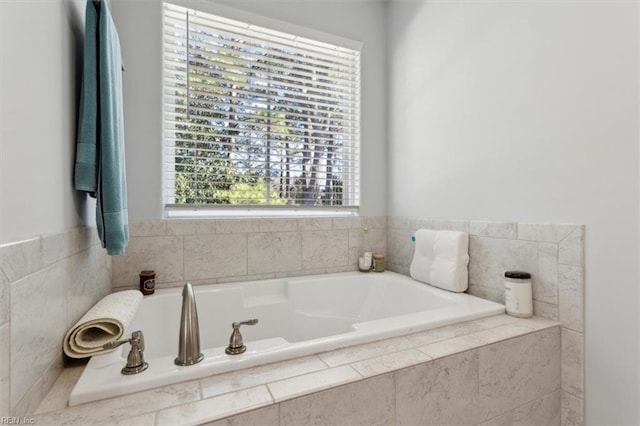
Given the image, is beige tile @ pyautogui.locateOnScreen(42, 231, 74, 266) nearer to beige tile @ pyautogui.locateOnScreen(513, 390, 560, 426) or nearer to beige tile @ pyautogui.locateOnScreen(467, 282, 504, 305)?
beige tile @ pyautogui.locateOnScreen(513, 390, 560, 426)

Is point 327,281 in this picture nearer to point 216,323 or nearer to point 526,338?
point 216,323

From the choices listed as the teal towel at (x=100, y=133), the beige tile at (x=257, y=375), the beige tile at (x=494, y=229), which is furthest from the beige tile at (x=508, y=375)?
the teal towel at (x=100, y=133)

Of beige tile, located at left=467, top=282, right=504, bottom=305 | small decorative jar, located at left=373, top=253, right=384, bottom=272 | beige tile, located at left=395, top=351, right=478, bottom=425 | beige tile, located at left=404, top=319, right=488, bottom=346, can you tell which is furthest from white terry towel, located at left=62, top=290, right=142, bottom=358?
beige tile, located at left=467, top=282, right=504, bottom=305

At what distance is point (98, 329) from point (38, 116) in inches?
29.2

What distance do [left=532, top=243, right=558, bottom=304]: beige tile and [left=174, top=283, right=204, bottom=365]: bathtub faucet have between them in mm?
1461

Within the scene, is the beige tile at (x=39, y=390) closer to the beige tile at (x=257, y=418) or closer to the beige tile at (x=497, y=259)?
the beige tile at (x=257, y=418)

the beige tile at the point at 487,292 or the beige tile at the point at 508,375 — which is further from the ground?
the beige tile at the point at 487,292

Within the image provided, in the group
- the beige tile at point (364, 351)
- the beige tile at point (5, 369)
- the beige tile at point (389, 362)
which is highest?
the beige tile at point (5, 369)

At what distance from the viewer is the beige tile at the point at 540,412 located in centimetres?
118

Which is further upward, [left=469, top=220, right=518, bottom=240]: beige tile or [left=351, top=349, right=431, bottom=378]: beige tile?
[left=469, top=220, right=518, bottom=240]: beige tile

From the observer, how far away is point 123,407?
2.53 ft

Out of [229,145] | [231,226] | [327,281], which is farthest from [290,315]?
[229,145]

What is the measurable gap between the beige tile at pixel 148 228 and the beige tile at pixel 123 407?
1.12 meters

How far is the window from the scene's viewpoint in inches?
73.1
